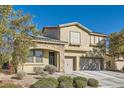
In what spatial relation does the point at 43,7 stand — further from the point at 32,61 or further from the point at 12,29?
the point at 12,29

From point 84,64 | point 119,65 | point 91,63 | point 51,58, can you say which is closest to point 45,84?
point 51,58

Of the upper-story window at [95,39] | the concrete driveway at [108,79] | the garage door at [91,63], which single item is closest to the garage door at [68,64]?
the garage door at [91,63]

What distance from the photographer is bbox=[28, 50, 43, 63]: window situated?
28.4 meters

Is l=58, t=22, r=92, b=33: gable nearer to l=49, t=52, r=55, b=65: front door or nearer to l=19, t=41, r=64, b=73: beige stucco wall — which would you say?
l=19, t=41, r=64, b=73: beige stucco wall

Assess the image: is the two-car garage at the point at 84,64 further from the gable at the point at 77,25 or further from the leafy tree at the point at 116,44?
the gable at the point at 77,25

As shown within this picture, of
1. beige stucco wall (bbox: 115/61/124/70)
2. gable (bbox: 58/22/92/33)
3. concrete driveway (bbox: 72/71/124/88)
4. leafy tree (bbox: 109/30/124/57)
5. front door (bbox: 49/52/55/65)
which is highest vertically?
gable (bbox: 58/22/92/33)

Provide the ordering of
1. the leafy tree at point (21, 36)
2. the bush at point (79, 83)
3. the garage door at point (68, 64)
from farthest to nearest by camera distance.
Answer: the garage door at point (68, 64) → the bush at point (79, 83) → the leafy tree at point (21, 36)

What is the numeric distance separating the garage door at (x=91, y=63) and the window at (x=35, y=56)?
786 centimetres

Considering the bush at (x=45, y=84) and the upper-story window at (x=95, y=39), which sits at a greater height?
the upper-story window at (x=95, y=39)

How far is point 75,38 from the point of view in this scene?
33562mm

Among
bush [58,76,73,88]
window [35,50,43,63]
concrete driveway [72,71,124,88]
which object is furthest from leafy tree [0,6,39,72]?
window [35,50,43,63]

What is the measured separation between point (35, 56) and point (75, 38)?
7.09 meters

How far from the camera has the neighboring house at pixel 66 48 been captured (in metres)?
28.7

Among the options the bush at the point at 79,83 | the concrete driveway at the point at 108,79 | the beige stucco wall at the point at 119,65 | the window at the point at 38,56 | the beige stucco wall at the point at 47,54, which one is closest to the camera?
the bush at the point at 79,83
